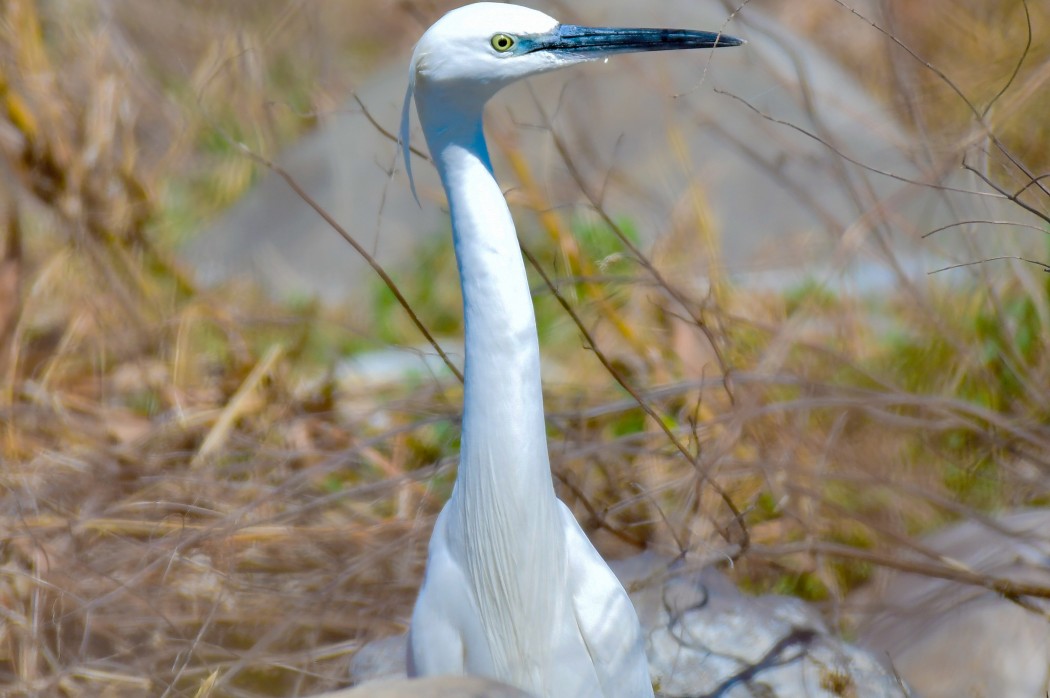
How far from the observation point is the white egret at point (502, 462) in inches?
43.1

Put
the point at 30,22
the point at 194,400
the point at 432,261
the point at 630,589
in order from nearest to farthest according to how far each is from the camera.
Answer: the point at 630,589, the point at 194,400, the point at 30,22, the point at 432,261

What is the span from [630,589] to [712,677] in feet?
0.60

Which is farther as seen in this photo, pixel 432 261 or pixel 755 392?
pixel 432 261

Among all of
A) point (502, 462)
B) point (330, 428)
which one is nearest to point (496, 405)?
point (502, 462)

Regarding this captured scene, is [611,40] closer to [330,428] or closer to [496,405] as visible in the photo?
[496,405]

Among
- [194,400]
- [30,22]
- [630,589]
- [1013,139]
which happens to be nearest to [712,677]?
[630,589]

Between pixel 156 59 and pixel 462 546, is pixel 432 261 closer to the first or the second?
pixel 156 59

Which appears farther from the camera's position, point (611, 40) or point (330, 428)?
point (330, 428)

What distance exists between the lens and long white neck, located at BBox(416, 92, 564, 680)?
43.9 inches

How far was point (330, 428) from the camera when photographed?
7.11 feet

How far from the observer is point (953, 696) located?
5.17ft

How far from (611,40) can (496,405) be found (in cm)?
40

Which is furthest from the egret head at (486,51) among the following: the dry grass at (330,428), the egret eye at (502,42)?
the dry grass at (330,428)

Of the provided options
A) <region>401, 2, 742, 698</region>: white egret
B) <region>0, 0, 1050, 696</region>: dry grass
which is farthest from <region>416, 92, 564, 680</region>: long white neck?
<region>0, 0, 1050, 696</region>: dry grass
